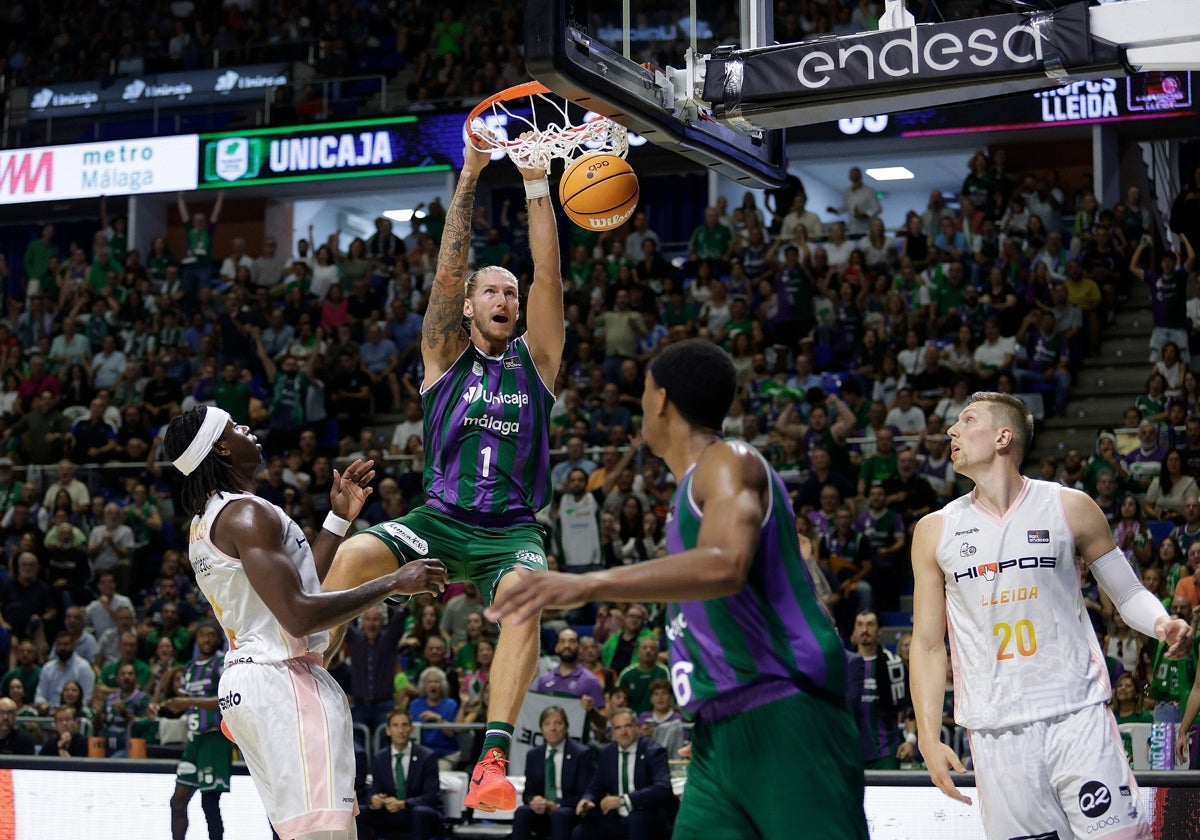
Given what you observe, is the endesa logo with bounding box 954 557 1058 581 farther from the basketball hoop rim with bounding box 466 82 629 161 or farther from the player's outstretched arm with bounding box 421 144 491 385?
the basketball hoop rim with bounding box 466 82 629 161

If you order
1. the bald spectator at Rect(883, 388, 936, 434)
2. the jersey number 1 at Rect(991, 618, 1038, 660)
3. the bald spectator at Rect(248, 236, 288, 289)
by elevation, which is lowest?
the jersey number 1 at Rect(991, 618, 1038, 660)

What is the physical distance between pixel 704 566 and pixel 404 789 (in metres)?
8.39

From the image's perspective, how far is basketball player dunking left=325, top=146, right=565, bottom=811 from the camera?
249 inches

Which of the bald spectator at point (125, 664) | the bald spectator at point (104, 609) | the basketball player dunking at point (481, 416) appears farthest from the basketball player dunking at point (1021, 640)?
the bald spectator at point (104, 609)

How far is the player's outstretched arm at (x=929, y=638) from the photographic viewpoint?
5.58 m

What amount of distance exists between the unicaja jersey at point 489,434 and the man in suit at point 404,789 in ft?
17.8

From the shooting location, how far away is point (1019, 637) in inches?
217

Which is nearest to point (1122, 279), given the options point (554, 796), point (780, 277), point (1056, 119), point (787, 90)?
point (1056, 119)

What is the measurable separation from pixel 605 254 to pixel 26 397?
7792 millimetres

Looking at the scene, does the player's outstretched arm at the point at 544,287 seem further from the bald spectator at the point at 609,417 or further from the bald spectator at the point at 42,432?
the bald spectator at the point at 42,432

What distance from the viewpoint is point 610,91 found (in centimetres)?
643

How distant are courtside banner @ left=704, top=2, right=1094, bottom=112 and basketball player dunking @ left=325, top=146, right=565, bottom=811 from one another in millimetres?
1072

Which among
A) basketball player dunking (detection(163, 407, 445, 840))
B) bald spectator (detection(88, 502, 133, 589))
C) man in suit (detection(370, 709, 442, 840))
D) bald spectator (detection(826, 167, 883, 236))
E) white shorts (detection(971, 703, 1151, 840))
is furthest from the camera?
bald spectator (detection(826, 167, 883, 236))

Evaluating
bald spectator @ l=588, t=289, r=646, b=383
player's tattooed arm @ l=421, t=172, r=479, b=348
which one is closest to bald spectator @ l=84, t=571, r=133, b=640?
bald spectator @ l=588, t=289, r=646, b=383
